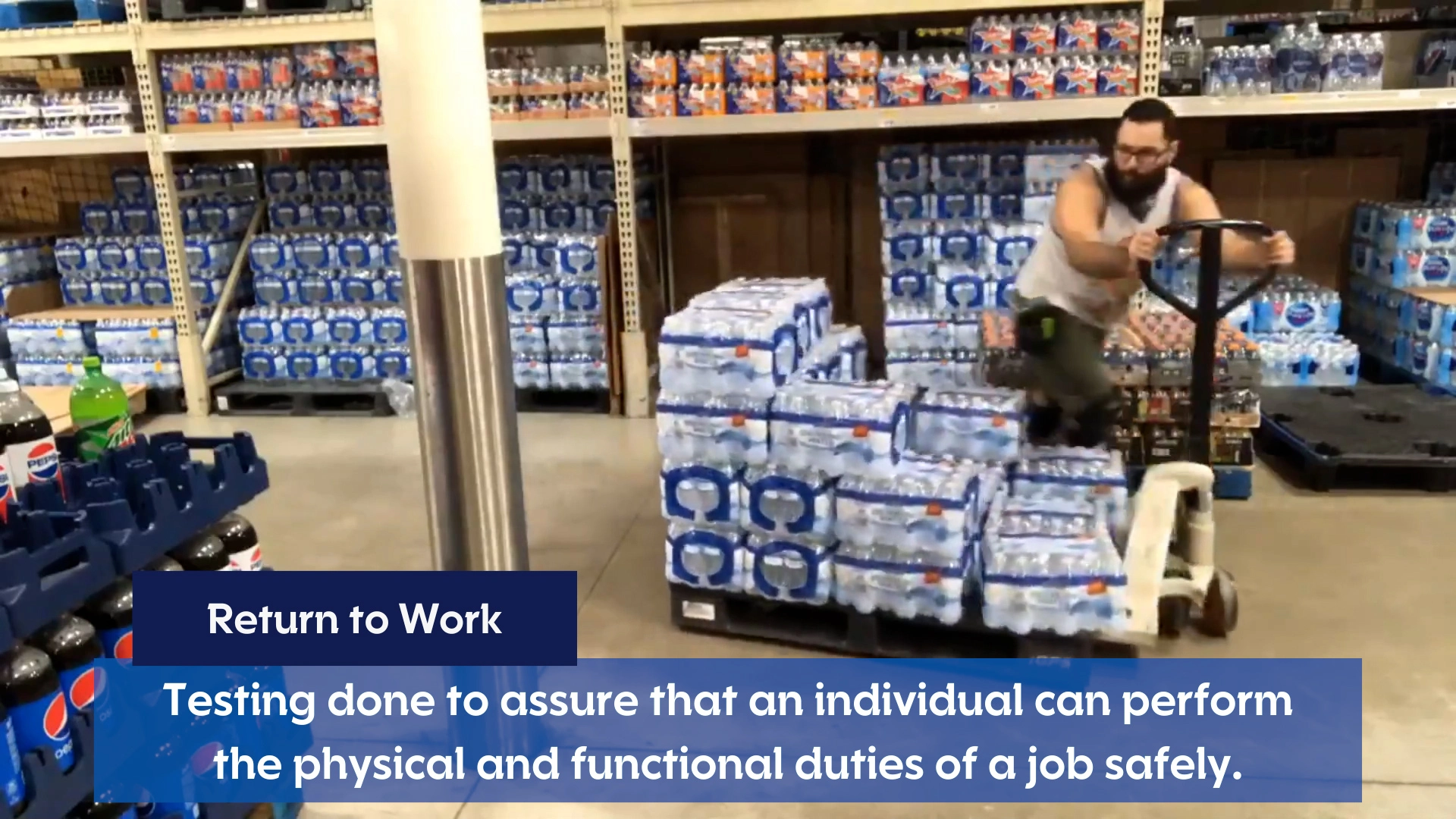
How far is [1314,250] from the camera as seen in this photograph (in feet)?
A: 20.3

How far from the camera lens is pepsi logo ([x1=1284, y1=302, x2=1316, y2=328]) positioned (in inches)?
213

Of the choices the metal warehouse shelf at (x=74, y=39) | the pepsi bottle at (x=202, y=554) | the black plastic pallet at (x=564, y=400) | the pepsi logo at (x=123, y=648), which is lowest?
the black plastic pallet at (x=564, y=400)

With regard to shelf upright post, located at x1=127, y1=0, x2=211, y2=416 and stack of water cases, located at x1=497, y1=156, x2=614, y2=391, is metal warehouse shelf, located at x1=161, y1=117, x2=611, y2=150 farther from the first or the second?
stack of water cases, located at x1=497, y1=156, x2=614, y2=391

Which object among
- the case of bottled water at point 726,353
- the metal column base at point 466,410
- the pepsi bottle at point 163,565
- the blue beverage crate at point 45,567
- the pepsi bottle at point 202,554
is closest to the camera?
the blue beverage crate at point 45,567

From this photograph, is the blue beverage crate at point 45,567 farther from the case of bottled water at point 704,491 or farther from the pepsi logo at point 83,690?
the case of bottled water at point 704,491

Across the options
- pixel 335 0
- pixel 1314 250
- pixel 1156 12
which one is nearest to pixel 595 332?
pixel 335 0

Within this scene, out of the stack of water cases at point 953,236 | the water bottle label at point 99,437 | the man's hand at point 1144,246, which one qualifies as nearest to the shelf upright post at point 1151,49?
the stack of water cases at point 953,236

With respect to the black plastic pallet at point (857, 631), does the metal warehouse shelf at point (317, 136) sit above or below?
above

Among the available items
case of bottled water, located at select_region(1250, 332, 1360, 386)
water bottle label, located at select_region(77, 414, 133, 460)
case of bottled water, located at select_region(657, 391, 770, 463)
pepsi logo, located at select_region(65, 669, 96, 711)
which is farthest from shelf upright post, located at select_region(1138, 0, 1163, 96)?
pepsi logo, located at select_region(65, 669, 96, 711)

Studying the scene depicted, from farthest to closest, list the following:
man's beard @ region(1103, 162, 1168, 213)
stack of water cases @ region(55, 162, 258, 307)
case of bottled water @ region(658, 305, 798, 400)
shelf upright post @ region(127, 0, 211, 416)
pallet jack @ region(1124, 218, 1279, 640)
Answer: stack of water cases @ region(55, 162, 258, 307)
shelf upright post @ region(127, 0, 211, 416)
man's beard @ region(1103, 162, 1168, 213)
case of bottled water @ region(658, 305, 798, 400)
pallet jack @ region(1124, 218, 1279, 640)

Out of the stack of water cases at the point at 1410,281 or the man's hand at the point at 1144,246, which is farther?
the stack of water cases at the point at 1410,281

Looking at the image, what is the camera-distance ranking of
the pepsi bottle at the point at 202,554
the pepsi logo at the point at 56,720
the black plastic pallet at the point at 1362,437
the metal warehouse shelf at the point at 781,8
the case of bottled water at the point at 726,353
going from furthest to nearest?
the metal warehouse shelf at the point at 781,8 → the black plastic pallet at the point at 1362,437 → the case of bottled water at the point at 726,353 → the pepsi bottle at the point at 202,554 → the pepsi logo at the point at 56,720

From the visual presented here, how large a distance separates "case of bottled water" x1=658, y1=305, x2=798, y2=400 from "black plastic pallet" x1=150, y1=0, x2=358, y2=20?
3385 millimetres

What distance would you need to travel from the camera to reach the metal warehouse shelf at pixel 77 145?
19.6 feet
